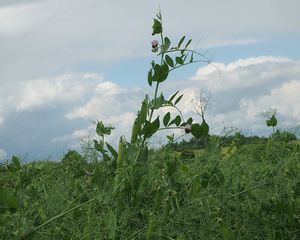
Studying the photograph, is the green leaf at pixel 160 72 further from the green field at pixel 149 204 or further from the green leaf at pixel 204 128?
the green field at pixel 149 204

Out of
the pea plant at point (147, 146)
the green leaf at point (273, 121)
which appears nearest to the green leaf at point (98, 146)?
the pea plant at point (147, 146)

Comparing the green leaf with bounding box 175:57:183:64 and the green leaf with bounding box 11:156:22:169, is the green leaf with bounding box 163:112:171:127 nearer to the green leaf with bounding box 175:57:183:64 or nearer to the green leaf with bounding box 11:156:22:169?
the green leaf with bounding box 175:57:183:64

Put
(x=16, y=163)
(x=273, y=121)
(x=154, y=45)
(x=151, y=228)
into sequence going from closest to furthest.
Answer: (x=151, y=228)
(x=16, y=163)
(x=154, y=45)
(x=273, y=121)

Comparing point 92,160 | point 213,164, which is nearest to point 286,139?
point 213,164

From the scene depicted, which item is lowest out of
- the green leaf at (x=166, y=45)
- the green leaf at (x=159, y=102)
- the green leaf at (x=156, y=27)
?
the green leaf at (x=159, y=102)

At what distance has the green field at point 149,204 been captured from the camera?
2449mm

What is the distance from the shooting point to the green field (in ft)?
8.04

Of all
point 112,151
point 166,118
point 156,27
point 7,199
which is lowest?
point 7,199

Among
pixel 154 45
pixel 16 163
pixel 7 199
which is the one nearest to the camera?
pixel 7 199

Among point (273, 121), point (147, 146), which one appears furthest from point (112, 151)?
point (273, 121)

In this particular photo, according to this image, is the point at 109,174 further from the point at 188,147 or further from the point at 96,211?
the point at 188,147

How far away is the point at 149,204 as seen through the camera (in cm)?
275

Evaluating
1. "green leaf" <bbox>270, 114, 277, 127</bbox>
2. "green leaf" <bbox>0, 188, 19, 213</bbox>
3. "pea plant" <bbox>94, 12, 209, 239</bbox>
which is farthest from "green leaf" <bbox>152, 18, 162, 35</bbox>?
"green leaf" <bbox>270, 114, 277, 127</bbox>

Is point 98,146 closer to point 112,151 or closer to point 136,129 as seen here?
point 112,151
